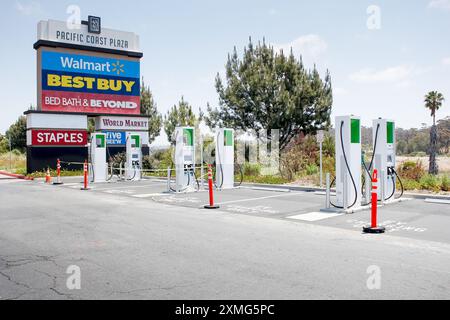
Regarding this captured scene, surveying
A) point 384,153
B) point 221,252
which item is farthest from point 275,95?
point 221,252

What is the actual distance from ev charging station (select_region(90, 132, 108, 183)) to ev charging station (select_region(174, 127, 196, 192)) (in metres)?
8.34

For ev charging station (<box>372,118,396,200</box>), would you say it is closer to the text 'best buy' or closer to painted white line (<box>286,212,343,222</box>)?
painted white line (<box>286,212,343,222</box>)

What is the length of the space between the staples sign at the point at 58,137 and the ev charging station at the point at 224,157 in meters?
16.8

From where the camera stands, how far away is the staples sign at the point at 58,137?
30297 mm

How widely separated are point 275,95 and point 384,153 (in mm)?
19838

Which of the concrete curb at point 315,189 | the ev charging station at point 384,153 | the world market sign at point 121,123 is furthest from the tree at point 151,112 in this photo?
the ev charging station at point 384,153

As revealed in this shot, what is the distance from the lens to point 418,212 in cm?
1171

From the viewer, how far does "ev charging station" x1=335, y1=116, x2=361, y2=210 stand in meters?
11.8

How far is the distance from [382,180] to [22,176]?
25.3 metres

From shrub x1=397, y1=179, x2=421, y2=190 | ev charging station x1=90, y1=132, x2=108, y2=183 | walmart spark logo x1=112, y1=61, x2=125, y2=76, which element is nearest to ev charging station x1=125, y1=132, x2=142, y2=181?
ev charging station x1=90, y1=132, x2=108, y2=183

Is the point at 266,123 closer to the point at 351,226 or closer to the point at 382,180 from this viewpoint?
the point at 382,180

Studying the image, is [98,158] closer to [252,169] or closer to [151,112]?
Answer: [252,169]

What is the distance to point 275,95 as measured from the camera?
1288 inches
